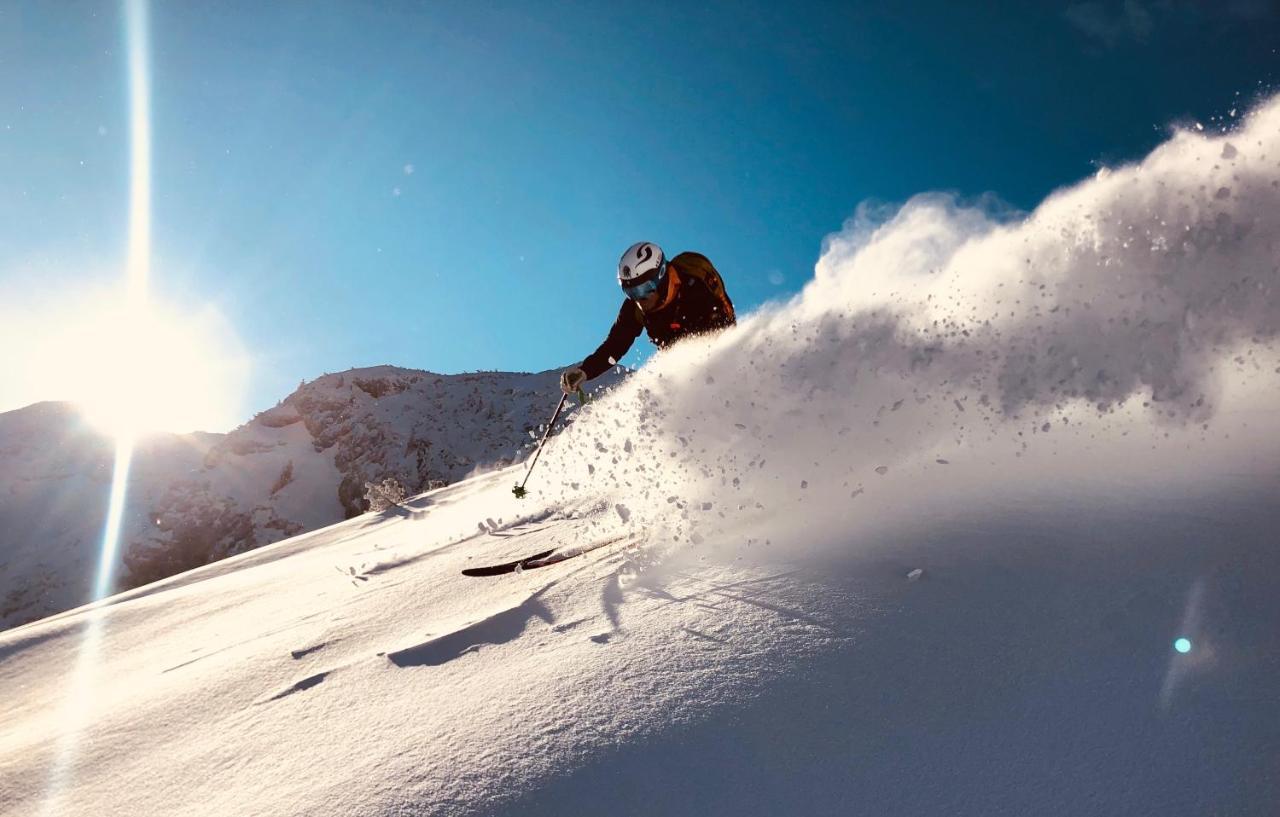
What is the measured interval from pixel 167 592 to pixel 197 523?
43.7ft

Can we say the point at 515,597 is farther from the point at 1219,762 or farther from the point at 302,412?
the point at 302,412

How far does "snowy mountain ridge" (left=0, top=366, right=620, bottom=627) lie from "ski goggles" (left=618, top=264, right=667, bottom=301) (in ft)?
39.5

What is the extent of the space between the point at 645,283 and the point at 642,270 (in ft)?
0.38

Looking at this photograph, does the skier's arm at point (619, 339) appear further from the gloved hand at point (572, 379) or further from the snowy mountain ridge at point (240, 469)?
the snowy mountain ridge at point (240, 469)

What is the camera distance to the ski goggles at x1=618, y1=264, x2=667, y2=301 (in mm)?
5855

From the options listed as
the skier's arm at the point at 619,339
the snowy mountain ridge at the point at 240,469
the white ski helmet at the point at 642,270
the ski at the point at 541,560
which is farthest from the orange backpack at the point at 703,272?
the snowy mountain ridge at the point at 240,469

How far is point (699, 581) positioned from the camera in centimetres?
288

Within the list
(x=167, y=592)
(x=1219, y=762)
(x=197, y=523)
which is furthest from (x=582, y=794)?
(x=197, y=523)

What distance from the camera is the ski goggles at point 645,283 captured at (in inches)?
231

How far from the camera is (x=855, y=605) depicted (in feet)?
7.52

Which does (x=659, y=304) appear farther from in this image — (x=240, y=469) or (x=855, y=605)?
(x=240, y=469)

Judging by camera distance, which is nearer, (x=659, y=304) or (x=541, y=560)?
(x=541, y=560)

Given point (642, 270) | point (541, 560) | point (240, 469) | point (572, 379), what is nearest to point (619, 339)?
point (572, 379)

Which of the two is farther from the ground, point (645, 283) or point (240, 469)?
point (240, 469)
